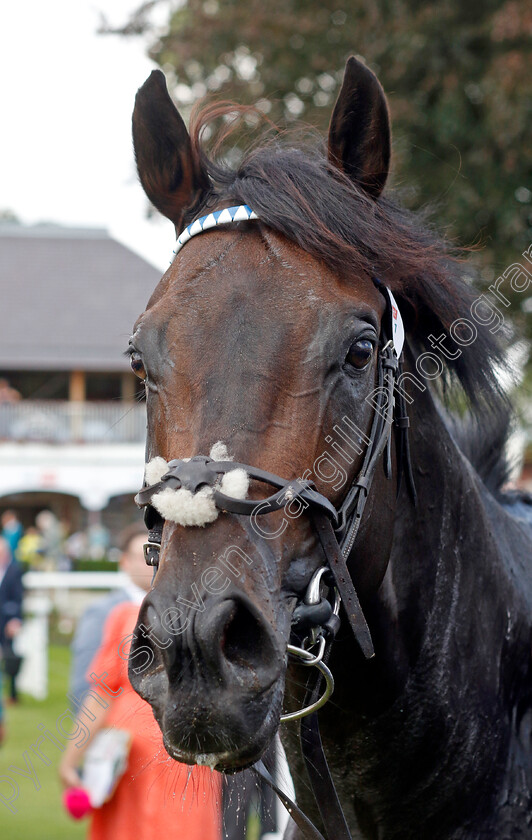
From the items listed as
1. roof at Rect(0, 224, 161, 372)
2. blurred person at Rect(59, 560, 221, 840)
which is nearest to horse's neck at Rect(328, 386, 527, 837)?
blurred person at Rect(59, 560, 221, 840)


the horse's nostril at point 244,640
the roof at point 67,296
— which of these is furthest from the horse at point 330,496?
the roof at point 67,296

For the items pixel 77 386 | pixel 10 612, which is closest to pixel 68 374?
pixel 77 386

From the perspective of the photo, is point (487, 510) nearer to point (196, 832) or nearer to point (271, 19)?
point (196, 832)

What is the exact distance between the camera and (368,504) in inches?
87.2

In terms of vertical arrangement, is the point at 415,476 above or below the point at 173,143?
below

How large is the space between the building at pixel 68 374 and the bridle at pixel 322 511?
2448 cm

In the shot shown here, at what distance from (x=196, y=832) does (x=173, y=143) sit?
3425mm

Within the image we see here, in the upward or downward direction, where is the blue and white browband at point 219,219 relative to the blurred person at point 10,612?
upward

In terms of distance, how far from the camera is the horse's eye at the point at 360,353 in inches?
84.2

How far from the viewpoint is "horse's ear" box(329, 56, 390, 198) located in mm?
2375

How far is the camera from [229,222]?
233 centimetres

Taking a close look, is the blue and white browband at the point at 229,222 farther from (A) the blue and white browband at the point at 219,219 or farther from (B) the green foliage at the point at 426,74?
(B) the green foliage at the point at 426,74

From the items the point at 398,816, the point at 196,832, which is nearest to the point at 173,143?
the point at 398,816

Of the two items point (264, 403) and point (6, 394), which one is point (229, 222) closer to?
point (264, 403)
